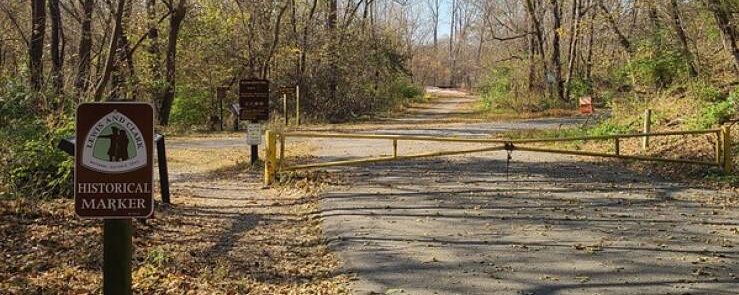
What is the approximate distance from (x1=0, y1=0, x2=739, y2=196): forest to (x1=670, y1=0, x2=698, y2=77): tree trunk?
5cm

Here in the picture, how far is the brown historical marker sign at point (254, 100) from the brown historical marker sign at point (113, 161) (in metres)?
10.5

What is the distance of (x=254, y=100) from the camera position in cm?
1398

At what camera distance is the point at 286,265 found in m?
6.95

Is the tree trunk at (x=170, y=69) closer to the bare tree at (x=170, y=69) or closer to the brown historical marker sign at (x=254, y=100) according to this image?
the bare tree at (x=170, y=69)

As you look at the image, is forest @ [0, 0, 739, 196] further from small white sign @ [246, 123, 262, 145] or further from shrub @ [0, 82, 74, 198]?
small white sign @ [246, 123, 262, 145]

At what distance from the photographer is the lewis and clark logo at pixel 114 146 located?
333 cm

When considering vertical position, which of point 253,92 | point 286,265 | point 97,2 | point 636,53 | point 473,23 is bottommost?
point 286,265

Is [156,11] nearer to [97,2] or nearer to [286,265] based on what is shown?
[97,2]

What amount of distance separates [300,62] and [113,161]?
1113 inches

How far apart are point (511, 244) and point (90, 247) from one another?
4.16 meters

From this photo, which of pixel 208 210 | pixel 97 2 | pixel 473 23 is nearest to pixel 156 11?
pixel 97 2

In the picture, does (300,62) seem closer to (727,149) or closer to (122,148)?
(727,149)

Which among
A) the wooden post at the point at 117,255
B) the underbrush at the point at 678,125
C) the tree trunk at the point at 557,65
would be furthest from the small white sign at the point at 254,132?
the tree trunk at the point at 557,65

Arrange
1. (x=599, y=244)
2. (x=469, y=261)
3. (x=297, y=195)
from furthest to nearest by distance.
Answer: (x=297, y=195) < (x=599, y=244) < (x=469, y=261)
